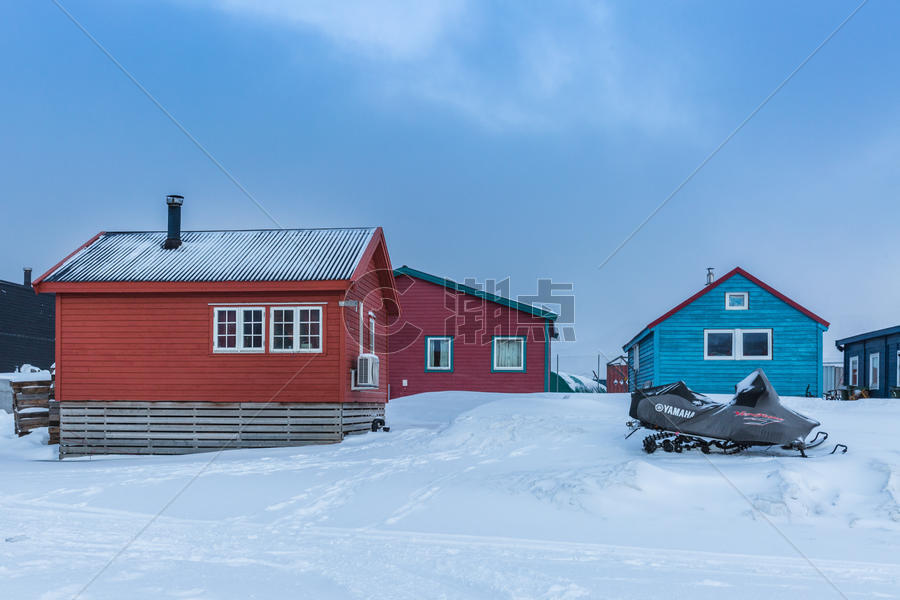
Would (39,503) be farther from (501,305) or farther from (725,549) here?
(501,305)

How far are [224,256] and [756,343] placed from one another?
56.8ft

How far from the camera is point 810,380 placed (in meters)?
23.6

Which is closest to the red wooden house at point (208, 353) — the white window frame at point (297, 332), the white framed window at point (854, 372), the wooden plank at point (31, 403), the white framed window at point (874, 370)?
the white window frame at point (297, 332)

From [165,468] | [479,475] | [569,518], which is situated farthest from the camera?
[165,468]

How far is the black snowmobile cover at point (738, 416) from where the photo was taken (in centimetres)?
1132

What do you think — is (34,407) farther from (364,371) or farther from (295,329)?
(364,371)

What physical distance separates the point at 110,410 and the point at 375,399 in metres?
6.84

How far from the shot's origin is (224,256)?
61.0ft

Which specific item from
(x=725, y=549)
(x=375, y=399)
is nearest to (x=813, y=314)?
(x=375, y=399)

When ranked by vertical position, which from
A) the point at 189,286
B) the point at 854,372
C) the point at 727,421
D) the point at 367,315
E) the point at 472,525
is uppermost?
the point at 189,286

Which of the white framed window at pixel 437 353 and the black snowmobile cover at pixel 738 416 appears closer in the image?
the black snowmobile cover at pixel 738 416

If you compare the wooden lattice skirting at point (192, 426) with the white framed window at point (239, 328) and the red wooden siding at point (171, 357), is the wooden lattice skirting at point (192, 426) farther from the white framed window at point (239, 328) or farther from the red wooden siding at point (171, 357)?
the white framed window at point (239, 328)

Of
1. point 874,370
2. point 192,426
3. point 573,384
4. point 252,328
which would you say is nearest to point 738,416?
point 252,328

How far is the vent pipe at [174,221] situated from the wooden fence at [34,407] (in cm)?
550
